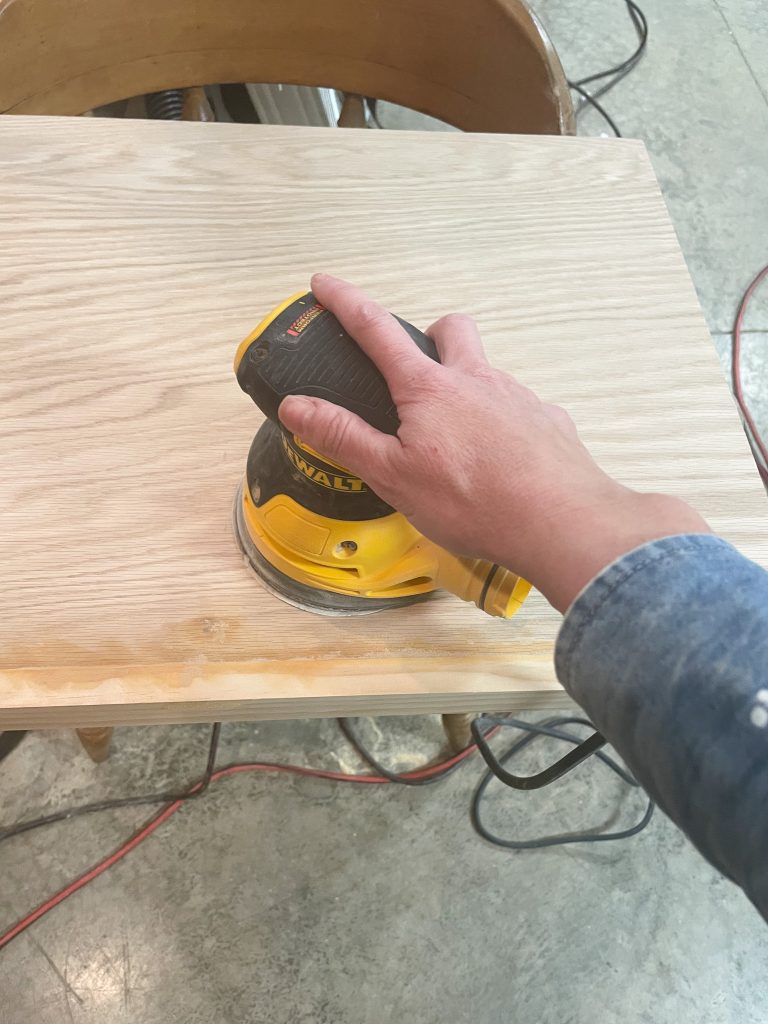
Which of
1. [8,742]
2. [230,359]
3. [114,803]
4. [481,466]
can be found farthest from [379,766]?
[481,466]

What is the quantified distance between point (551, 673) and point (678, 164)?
1446 mm

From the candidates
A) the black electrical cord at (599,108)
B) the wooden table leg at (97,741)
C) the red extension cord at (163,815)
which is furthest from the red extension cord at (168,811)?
the black electrical cord at (599,108)

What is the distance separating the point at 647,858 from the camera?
978 mm

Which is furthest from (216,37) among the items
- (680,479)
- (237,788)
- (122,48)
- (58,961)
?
(58,961)

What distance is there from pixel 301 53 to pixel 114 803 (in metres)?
0.87

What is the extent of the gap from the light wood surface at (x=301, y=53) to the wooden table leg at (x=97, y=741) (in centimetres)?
63

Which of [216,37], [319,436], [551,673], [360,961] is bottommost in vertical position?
[360,961]

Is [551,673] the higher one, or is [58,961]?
[551,673]

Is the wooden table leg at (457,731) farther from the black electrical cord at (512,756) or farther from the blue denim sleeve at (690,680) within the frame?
the blue denim sleeve at (690,680)

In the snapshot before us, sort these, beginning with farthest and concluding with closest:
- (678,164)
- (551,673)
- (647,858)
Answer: (678,164), (647,858), (551,673)

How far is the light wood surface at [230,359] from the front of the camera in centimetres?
49

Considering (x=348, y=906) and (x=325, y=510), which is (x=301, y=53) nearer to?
(x=325, y=510)

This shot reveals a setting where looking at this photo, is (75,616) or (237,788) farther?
(237,788)

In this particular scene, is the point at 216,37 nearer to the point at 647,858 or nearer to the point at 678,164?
the point at 647,858
